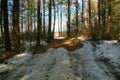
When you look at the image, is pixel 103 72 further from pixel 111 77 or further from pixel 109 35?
pixel 109 35

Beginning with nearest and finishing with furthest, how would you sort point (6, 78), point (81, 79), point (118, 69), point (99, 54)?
point (81, 79), point (6, 78), point (118, 69), point (99, 54)

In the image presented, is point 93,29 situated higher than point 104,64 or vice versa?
point 93,29

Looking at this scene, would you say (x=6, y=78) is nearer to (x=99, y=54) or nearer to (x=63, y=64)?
(x=63, y=64)

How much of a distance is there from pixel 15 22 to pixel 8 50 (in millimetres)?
2805

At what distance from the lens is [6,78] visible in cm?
1264

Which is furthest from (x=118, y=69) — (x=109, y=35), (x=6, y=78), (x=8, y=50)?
(x=109, y=35)

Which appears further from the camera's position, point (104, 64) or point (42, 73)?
point (104, 64)

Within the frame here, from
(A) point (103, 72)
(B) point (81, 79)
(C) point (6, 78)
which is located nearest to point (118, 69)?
(A) point (103, 72)

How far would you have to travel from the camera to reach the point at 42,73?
42.3 feet

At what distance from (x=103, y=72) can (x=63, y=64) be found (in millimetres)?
2934

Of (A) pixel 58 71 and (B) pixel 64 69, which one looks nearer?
(A) pixel 58 71

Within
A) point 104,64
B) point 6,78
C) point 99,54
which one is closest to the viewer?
point 6,78

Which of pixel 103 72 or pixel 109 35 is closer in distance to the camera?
pixel 103 72

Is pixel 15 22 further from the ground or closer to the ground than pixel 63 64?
further from the ground
